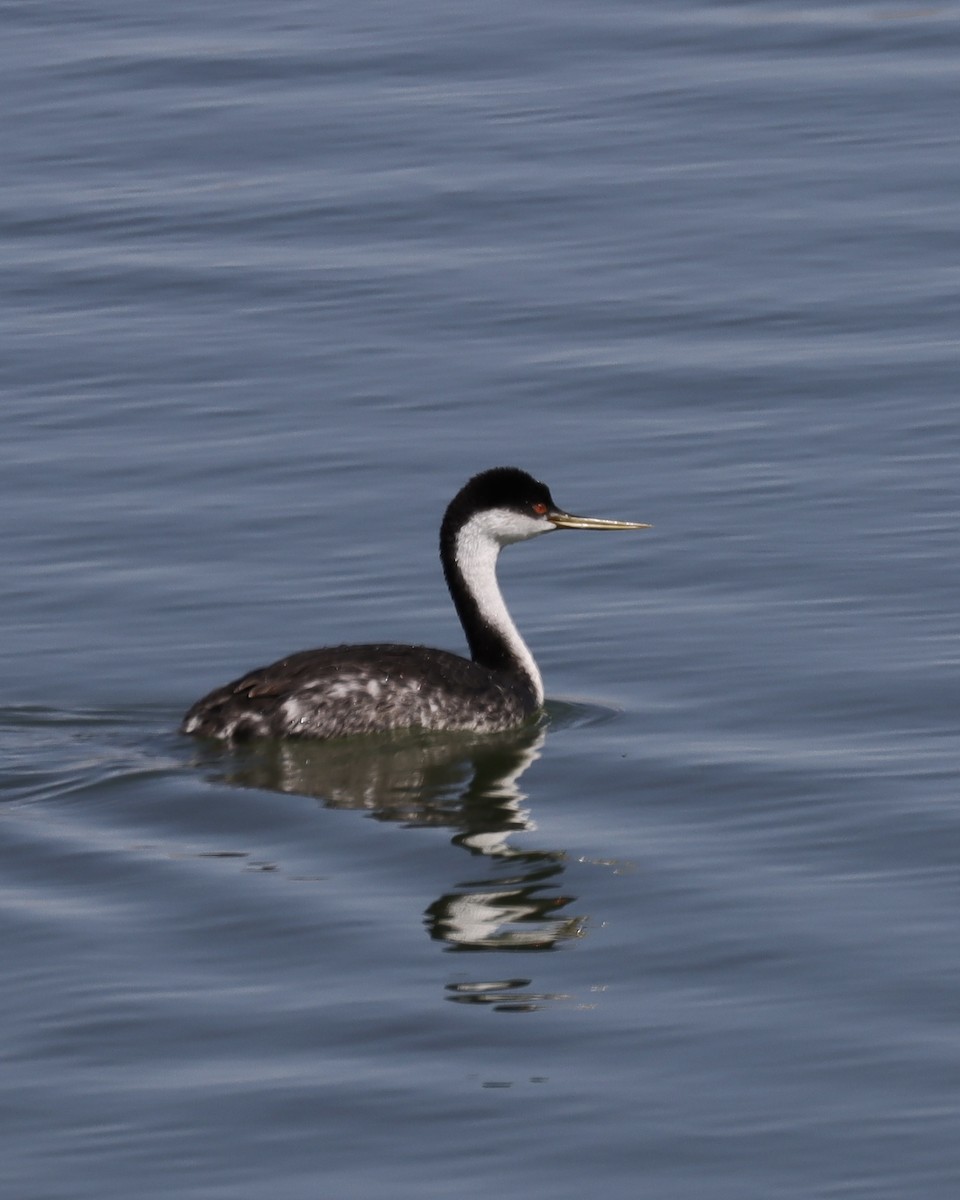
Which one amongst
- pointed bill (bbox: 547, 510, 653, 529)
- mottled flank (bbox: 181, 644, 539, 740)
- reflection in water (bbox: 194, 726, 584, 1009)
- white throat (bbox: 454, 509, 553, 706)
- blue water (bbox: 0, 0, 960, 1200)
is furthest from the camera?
pointed bill (bbox: 547, 510, 653, 529)

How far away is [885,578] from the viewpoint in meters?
14.3

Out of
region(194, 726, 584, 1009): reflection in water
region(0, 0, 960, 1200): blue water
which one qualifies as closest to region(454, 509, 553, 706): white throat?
region(0, 0, 960, 1200): blue water

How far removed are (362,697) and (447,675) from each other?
466 mm

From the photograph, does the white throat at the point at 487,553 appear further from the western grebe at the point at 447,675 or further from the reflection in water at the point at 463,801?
the reflection in water at the point at 463,801

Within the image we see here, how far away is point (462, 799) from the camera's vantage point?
12.0 meters

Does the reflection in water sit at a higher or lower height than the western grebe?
lower

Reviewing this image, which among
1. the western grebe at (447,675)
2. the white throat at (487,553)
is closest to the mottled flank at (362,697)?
the western grebe at (447,675)

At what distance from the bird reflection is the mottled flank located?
0.09 m

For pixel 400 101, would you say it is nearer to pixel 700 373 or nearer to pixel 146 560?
pixel 700 373

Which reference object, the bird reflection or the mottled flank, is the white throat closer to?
the mottled flank

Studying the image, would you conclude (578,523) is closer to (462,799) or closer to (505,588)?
(505,588)

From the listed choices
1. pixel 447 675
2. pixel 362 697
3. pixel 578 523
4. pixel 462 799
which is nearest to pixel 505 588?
pixel 578 523

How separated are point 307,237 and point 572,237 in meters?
1.98

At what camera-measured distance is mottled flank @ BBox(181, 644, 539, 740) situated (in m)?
12.4
